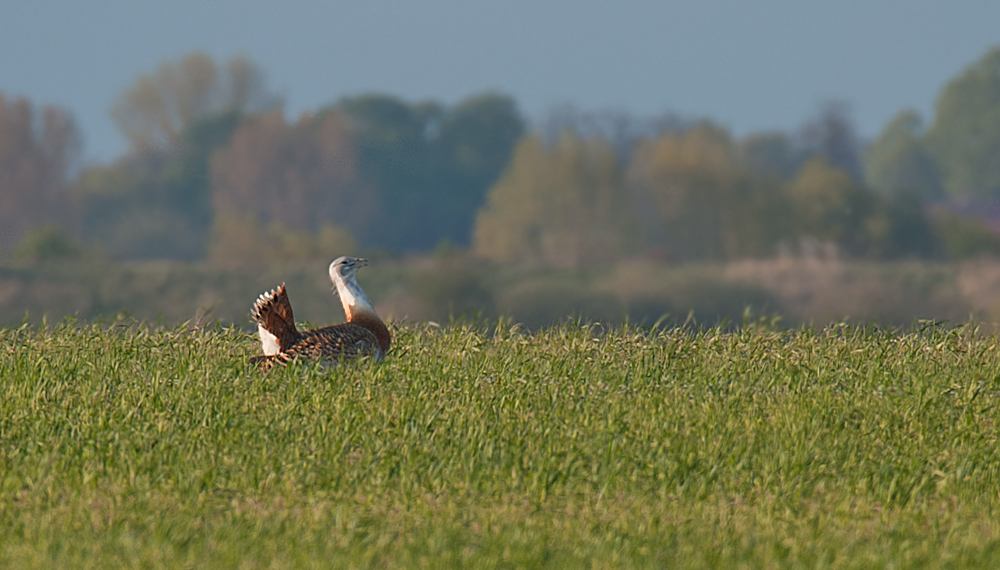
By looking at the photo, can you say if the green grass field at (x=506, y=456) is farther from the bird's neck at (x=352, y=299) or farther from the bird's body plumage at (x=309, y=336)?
the bird's neck at (x=352, y=299)

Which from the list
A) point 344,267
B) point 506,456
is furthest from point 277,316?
point 506,456

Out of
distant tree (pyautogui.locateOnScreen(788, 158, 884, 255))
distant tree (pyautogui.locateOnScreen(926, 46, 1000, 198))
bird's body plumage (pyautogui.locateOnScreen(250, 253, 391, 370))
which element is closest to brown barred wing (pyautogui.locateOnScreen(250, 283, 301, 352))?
bird's body plumage (pyautogui.locateOnScreen(250, 253, 391, 370))

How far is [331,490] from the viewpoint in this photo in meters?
6.42

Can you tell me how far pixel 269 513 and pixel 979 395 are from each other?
555 centimetres

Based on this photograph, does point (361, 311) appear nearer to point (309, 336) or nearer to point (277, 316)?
point (309, 336)

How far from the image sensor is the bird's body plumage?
884 cm

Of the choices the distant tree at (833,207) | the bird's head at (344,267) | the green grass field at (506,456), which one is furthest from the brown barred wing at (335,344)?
the distant tree at (833,207)

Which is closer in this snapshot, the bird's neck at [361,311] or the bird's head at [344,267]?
the bird's neck at [361,311]

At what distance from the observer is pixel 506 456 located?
6.93 m

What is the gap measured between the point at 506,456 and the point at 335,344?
242 cm

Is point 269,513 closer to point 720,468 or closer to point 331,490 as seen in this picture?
point 331,490

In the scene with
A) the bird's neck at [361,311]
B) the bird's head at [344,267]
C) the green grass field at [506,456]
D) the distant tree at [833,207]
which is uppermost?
the distant tree at [833,207]

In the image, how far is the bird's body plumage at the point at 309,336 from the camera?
29.0 feet

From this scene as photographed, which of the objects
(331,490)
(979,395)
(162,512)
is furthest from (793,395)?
(162,512)
